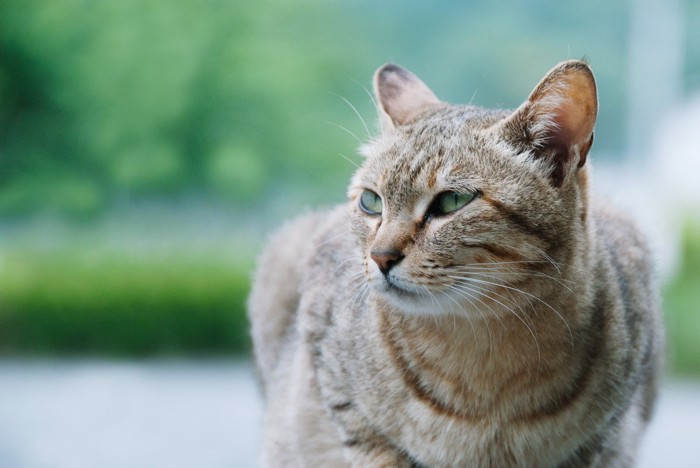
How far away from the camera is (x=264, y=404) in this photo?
5.36 ft

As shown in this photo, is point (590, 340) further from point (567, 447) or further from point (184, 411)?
point (184, 411)

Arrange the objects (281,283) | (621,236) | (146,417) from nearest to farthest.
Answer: (621,236)
(281,283)
(146,417)

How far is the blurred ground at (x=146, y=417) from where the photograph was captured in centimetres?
163

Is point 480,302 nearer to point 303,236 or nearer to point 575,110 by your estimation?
point 575,110

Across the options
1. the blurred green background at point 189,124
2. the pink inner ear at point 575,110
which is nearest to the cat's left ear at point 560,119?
the pink inner ear at point 575,110

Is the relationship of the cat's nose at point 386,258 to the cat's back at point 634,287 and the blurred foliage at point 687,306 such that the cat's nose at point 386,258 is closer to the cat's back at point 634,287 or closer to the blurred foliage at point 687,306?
the cat's back at point 634,287

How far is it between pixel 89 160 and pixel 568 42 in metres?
1.07

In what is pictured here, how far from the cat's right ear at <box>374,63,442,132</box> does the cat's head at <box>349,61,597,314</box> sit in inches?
5.9

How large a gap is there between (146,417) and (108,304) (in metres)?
0.28

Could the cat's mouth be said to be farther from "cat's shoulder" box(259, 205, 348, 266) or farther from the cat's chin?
"cat's shoulder" box(259, 205, 348, 266)

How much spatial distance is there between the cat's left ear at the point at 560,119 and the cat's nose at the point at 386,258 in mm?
213

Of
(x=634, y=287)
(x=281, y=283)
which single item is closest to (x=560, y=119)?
(x=634, y=287)

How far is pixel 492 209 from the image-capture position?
1.07 metres

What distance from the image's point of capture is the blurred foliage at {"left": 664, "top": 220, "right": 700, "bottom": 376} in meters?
2.02
